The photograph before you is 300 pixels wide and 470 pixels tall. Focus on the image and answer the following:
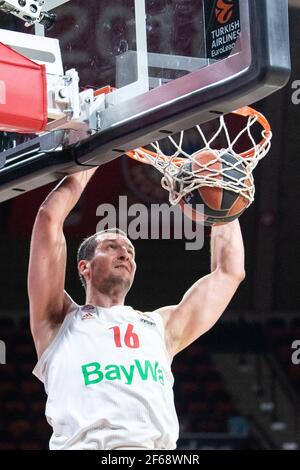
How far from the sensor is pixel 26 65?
3.06 meters

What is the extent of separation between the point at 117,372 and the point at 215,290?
25.4 inches

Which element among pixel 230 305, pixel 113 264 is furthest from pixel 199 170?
pixel 230 305

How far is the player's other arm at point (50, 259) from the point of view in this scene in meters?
3.69

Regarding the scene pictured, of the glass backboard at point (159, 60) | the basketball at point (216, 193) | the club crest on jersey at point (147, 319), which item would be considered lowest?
the club crest on jersey at point (147, 319)

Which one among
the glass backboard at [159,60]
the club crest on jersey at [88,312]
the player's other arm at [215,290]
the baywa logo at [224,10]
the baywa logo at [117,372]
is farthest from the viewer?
the player's other arm at [215,290]

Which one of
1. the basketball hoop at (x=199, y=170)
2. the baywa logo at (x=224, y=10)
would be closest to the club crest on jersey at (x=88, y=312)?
the basketball hoop at (x=199, y=170)

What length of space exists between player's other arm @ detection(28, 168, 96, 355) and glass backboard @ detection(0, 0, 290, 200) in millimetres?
227

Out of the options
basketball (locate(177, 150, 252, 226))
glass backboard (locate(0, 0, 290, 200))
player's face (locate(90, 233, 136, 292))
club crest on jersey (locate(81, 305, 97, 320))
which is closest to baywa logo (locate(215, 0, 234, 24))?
glass backboard (locate(0, 0, 290, 200))

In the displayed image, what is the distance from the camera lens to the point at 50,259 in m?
3.74

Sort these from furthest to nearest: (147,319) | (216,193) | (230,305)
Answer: (230,305) < (147,319) < (216,193)

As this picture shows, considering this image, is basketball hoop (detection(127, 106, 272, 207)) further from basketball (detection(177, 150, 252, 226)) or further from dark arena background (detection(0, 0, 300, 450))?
dark arena background (detection(0, 0, 300, 450))

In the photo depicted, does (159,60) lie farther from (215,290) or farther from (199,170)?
(215,290)

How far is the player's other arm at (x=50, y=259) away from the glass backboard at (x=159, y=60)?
0.74 ft

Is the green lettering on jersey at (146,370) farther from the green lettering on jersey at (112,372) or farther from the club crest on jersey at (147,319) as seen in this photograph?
the club crest on jersey at (147,319)
